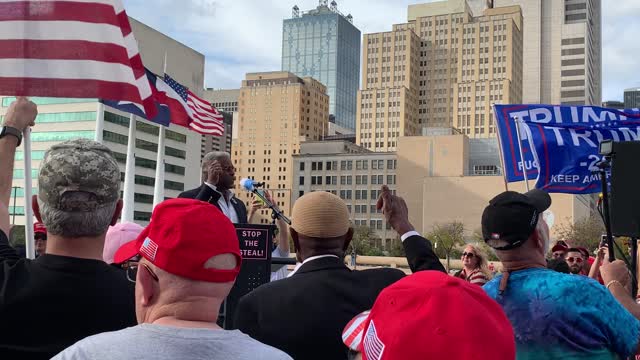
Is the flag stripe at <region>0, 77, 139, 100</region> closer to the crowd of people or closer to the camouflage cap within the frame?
the crowd of people

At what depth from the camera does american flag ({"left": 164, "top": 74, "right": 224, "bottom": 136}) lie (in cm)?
966

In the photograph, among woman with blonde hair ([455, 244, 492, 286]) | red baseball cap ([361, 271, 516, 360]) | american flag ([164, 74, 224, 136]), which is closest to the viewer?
red baseball cap ([361, 271, 516, 360])

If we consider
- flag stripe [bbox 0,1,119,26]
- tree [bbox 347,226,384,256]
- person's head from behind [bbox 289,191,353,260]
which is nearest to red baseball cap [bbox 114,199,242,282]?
person's head from behind [bbox 289,191,353,260]

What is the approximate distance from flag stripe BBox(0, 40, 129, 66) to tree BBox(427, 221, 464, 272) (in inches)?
3458

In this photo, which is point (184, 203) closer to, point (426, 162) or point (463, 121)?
point (426, 162)

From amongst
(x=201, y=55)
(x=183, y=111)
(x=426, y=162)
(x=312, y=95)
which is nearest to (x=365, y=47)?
(x=312, y=95)

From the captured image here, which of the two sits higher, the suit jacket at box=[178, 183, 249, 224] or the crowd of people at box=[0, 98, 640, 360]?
the suit jacket at box=[178, 183, 249, 224]

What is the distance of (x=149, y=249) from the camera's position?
87.9 inches

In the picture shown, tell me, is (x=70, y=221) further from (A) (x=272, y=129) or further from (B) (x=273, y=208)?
(A) (x=272, y=129)

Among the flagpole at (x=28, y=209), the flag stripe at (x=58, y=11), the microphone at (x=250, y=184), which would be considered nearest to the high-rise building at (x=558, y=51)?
the microphone at (x=250, y=184)

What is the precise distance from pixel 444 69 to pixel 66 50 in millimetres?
165188

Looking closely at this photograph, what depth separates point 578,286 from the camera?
3084 millimetres

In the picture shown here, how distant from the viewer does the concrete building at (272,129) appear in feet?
529

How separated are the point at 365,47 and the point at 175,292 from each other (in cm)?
16590
